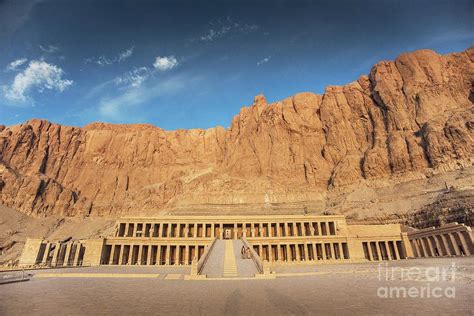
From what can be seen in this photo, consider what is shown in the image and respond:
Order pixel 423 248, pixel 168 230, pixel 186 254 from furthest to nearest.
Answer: pixel 168 230, pixel 186 254, pixel 423 248

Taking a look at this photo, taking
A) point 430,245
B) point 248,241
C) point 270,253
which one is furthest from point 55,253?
point 430,245

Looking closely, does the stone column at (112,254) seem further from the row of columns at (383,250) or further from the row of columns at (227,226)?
the row of columns at (383,250)

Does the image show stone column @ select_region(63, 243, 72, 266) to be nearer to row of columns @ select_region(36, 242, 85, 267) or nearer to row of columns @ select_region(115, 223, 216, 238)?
row of columns @ select_region(36, 242, 85, 267)

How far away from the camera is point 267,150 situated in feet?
328

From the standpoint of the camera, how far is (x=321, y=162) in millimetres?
92938

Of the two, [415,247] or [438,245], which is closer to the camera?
[438,245]

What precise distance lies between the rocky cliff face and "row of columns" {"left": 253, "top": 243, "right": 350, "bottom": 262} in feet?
120

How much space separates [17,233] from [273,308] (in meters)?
96.1

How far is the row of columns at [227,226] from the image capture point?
48.9m

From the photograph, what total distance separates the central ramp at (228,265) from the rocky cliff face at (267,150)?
54.6 meters

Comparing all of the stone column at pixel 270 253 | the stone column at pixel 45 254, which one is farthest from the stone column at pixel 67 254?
the stone column at pixel 270 253

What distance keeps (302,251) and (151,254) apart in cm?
2498

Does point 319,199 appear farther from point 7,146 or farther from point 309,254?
point 7,146

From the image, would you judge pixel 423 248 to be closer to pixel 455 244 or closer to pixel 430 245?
pixel 430 245
